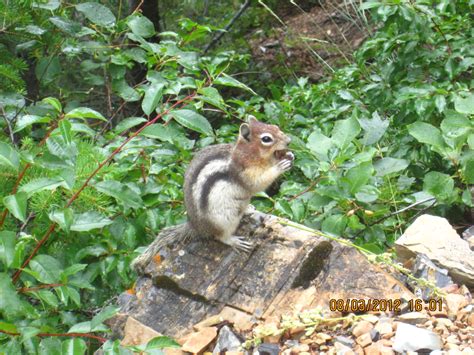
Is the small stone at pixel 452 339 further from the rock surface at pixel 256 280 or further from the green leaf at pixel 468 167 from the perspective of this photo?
the green leaf at pixel 468 167

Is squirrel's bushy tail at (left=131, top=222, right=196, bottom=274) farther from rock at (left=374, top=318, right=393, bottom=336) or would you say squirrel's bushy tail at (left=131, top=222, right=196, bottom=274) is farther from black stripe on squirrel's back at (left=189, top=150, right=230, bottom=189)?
rock at (left=374, top=318, right=393, bottom=336)

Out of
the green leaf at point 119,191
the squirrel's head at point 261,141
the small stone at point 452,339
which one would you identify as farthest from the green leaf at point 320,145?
the small stone at point 452,339

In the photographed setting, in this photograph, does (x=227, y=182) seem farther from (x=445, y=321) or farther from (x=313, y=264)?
(x=445, y=321)

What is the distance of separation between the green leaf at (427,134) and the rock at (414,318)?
109cm

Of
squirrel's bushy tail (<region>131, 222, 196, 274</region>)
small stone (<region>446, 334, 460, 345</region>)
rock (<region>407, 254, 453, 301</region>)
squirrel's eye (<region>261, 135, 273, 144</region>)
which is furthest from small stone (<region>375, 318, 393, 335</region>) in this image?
squirrel's eye (<region>261, 135, 273, 144</region>)

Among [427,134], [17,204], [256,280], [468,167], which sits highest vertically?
[17,204]

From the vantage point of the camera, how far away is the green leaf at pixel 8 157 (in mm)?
2971

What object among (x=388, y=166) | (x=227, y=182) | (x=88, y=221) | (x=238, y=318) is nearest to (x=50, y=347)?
(x=88, y=221)

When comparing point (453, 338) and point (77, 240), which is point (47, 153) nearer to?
point (77, 240)

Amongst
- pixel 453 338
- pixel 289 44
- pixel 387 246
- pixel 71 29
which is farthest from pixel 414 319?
pixel 289 44

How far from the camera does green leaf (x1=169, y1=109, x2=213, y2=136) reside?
137 inches

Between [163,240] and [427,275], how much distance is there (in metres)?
1.46

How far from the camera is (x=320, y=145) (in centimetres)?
394

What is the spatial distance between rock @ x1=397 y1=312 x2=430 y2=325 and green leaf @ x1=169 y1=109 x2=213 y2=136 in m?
1.27
